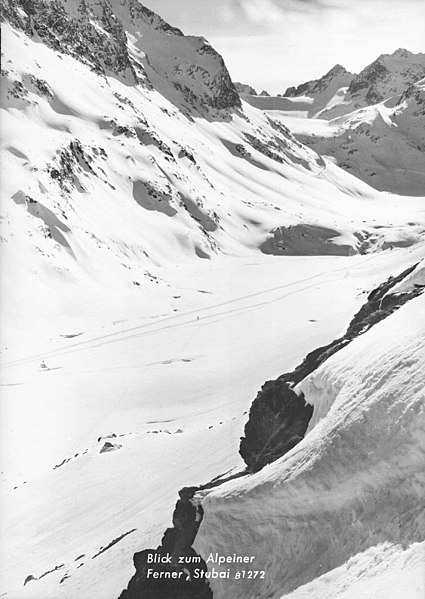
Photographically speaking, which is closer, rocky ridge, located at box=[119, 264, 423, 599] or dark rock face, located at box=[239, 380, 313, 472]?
rocky ridge, located at box=[119, 264, 423, 599]

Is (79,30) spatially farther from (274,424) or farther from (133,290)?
(274,424)

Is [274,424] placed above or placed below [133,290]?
above

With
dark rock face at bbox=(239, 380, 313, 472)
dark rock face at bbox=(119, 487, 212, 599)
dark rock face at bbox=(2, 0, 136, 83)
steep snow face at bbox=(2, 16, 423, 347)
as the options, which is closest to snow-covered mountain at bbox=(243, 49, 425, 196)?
steep snow face at bbox=(2, 16, 423, 347)

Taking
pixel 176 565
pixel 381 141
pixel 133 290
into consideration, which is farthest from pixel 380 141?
pixel 176 565

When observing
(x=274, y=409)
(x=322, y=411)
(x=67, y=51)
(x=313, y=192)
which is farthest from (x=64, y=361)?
(x=313, y=192)

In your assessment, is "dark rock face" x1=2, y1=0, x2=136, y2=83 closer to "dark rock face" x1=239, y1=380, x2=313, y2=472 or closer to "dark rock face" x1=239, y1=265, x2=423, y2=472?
"dark rock face" x1=239, y1=265, x2=423, y2=472

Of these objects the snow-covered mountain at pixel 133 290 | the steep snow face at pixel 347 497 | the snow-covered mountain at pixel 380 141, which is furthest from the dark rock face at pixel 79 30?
the steep snow face at pixel 347 497
